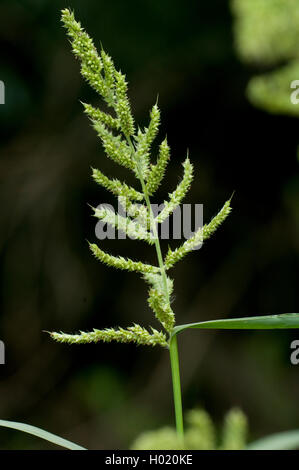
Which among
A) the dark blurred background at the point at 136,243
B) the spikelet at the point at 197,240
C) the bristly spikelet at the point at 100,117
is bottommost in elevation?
the spikelet at the point at 197,240

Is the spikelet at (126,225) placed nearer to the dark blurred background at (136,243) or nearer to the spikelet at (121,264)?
the spikelet at (121,264)

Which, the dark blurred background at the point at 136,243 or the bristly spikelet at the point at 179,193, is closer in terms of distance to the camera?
the bristly spikelet at the point at 179,193

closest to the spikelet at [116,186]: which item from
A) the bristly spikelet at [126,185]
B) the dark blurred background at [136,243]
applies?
the bristly spikelet at [126,185]

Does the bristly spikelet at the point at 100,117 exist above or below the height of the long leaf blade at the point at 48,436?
above

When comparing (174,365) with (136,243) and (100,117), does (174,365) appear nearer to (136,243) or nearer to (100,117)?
(100,117)

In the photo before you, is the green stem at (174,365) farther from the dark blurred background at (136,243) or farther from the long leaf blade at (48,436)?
the dark blurred background at (136,243)

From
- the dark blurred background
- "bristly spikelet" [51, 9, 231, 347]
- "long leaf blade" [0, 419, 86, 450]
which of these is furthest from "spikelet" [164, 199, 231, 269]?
the dark blurred background

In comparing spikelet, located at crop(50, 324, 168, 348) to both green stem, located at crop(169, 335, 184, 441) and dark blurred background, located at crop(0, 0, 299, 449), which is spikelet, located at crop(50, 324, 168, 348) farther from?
dark blurred background, located at crop(0, 0, 299, 449)

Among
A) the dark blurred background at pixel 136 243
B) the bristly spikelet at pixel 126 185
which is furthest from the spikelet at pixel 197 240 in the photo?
the dark blurred background at pixel 136 243
